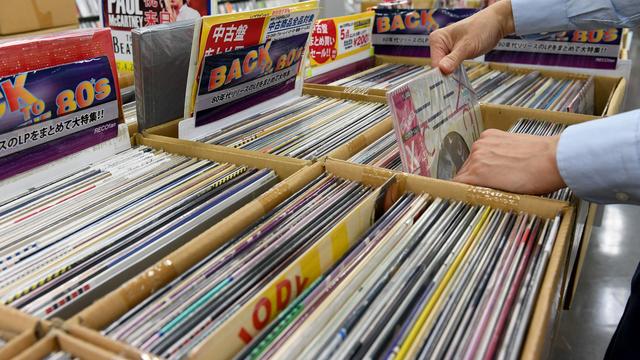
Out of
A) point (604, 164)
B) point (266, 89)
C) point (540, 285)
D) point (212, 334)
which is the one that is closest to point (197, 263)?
→ point (212, 334)

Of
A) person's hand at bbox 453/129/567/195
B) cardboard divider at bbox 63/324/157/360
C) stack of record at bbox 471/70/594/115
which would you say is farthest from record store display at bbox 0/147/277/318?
stack of record at bbox 471/70/594/115

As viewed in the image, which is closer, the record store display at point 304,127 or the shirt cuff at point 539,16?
the record store display at point 304,127

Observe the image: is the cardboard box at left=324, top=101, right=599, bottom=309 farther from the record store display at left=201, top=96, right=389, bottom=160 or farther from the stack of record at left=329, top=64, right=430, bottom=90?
the stack of record at left=329, top=64, right=430, bottom=90

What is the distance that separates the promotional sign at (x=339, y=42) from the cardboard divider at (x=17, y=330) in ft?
4.77

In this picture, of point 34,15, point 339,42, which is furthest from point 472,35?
point 34,15

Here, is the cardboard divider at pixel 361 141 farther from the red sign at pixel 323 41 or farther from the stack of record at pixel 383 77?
the red sign at pixel 323 41

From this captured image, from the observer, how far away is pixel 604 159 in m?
0.87

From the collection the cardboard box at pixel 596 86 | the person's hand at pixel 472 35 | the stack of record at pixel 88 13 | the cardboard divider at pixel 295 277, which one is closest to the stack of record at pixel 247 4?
the stack of record at pixel 88 13

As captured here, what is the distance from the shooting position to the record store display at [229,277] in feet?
2.18

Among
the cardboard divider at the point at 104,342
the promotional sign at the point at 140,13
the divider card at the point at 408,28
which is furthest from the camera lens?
the divider card at the point at 408,28

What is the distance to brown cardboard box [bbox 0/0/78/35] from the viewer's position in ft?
7.68

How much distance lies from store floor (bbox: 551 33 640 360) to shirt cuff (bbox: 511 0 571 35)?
3.51 ft

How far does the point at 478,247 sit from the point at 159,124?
923mm

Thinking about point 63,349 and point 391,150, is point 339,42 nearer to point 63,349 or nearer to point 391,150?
point 391,150
